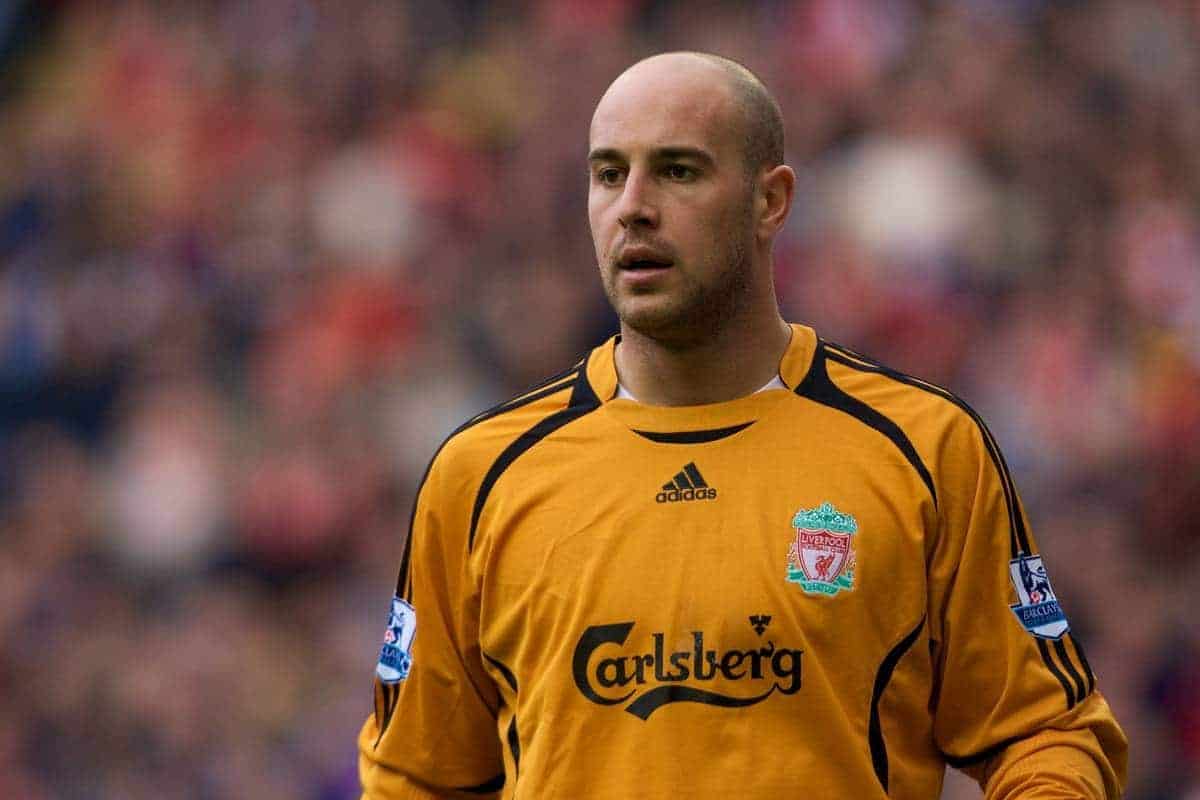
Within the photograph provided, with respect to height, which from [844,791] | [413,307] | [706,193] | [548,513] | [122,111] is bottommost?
[844,791]

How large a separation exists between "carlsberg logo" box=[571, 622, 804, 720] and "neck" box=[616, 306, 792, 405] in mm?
447

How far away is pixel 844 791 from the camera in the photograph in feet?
10.8

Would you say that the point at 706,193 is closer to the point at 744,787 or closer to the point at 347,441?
the point at 744,787

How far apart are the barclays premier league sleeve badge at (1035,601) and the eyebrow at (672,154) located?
0.86m

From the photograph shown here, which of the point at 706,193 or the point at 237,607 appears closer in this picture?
the point at 706,193

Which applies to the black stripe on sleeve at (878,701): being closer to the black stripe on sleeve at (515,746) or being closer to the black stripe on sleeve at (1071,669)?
the black stripe on sleeve at (1071,669)

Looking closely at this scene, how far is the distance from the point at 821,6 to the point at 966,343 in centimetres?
188

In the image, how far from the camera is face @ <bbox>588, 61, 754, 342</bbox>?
11.3ft

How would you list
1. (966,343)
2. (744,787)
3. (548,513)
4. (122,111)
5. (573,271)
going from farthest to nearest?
(122,111) → (573,271) → (966,343) → (548,513) → (744,787)

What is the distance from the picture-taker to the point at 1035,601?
11.3ft

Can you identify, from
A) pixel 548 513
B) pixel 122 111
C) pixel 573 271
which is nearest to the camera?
pixel 548 513

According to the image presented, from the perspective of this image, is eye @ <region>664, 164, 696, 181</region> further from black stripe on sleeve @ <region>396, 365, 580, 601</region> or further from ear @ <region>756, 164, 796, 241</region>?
black stripe on sleeve @ <region>396, 365, 580, 601</region>

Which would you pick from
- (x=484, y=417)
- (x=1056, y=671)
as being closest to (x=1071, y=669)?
(x=1056, y=671)

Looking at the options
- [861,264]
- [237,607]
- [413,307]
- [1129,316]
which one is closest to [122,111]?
[413,307]
